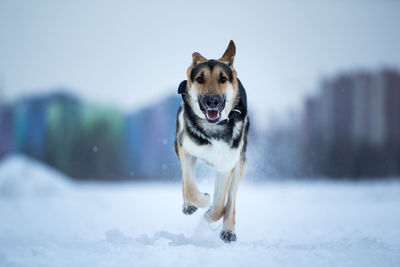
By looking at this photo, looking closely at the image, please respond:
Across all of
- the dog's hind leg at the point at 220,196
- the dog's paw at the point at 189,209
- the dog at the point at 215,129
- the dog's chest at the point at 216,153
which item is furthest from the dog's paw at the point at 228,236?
the dog's chest at the point at 216,153

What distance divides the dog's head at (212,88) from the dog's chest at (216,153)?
297 mm

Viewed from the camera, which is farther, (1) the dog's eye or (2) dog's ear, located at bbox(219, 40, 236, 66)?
(2) dog's ear, located at bbox(219, 40, 236, 66)

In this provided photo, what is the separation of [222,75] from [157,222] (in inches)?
118

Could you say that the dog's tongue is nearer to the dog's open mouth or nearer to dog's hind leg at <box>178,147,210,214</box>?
the dog's open mouth

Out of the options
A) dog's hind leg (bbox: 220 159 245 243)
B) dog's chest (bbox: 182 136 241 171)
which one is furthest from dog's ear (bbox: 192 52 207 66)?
dog's hind leg (bbox: 220 159 245 243)

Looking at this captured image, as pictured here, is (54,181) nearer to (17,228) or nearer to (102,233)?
(17,228)

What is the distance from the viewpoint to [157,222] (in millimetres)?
6062

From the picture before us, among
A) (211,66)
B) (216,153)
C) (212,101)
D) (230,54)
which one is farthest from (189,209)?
(230,54)

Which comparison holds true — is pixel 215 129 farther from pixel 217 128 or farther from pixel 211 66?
pixel 211 66

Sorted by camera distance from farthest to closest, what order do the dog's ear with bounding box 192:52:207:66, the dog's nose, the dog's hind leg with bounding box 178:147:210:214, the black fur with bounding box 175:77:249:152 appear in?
1. the dog's hind leg with bounding box 178:147:210:214
2. the dog's ear with bounding box 192:52:207:66
3. the black fur with bounding box 175:77:249:152
4. the dog's nose

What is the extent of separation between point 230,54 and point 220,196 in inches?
63.4

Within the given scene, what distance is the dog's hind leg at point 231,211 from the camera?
4453 millimetres

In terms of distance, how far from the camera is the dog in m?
3.91

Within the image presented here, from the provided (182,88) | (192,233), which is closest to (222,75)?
(182,88)
